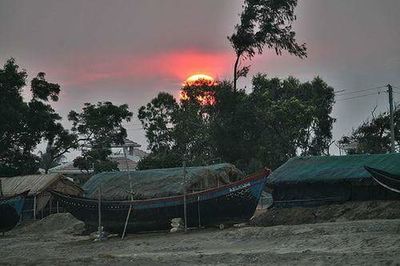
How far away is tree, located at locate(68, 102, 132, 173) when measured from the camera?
2088 inches

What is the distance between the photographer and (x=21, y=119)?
46281 mm

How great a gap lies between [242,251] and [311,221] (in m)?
6.83

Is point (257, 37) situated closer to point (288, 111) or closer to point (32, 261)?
point (288, 111)

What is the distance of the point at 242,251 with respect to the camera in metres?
17.5

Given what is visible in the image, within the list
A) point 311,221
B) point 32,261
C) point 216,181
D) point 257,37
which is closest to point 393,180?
point 311,221

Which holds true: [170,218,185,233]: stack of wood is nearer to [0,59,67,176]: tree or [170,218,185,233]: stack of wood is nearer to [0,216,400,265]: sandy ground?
[0,216,400,265]: sandy ground

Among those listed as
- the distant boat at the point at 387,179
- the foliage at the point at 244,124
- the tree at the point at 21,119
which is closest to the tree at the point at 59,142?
the tree at the point at 21,119

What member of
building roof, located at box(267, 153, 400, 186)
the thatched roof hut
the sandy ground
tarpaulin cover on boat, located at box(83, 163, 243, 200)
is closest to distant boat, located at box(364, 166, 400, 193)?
the sandy ground

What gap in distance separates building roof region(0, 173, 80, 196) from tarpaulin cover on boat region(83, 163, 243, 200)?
19.0 ft

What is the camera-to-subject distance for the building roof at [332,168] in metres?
23.9

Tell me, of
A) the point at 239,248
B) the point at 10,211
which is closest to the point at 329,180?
the point at 239,248

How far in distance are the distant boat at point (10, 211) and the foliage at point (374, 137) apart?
89.8 feet

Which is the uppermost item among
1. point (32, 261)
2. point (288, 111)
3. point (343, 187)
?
point (288, 111)

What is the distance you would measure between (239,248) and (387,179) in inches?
248
